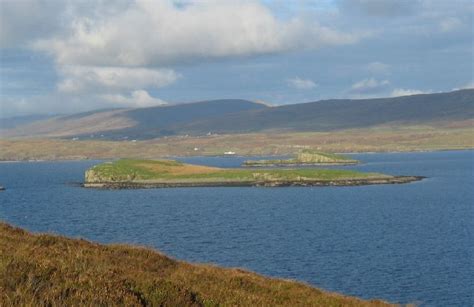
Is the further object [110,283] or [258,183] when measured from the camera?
[258,183]

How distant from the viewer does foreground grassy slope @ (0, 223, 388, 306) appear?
40.0ft

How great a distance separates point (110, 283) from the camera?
13648mm

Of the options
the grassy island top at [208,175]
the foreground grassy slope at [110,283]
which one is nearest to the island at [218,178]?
the grassy island top at [208,175]

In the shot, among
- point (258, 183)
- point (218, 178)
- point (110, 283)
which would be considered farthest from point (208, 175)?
point (110, 283)

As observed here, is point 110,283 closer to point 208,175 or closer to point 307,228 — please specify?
point 307,228

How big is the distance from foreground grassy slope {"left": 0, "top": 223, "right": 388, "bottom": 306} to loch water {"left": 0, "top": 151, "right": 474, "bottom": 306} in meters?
27.9

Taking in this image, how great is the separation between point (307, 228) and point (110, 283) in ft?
255

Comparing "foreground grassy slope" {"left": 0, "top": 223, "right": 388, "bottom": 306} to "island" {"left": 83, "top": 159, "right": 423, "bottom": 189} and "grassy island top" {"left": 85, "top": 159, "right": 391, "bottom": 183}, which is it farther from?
"grassy island top" {"left": 85, "top": 159, "right": 391, "bottom": 183}

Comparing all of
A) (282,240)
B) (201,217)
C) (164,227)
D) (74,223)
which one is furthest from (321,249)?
(74,223)

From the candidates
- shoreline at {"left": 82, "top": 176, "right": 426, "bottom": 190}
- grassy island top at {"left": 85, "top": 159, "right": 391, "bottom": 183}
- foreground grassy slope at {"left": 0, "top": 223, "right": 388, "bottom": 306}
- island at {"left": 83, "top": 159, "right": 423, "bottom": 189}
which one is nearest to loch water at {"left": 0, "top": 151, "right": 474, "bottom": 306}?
shoreline at {"left": 82, "top": 176, "right": 426, "bottom": 190}

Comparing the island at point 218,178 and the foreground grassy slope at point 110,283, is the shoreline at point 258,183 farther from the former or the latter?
the foreground grassy slope at point 110,283

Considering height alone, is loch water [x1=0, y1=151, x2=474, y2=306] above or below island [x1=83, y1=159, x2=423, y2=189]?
below

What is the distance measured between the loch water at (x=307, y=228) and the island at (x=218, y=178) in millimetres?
10509

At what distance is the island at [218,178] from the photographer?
17750 cm
